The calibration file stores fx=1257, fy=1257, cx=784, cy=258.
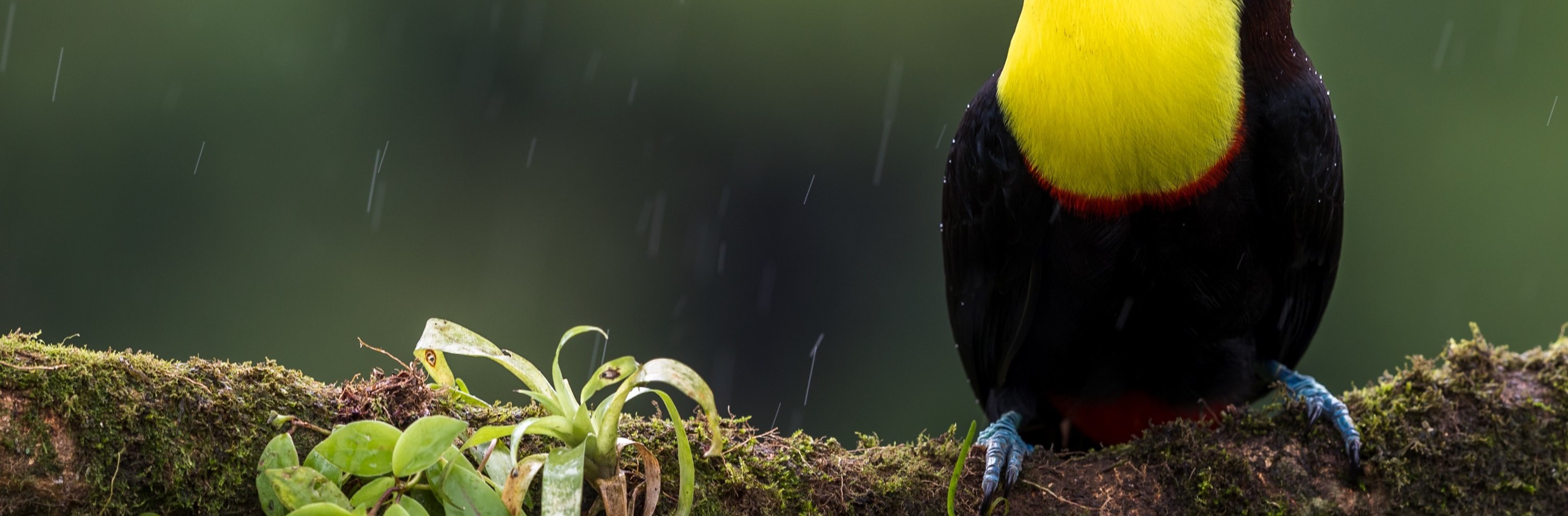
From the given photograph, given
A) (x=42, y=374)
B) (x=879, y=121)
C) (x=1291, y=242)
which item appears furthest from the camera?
(x=879, y=121)

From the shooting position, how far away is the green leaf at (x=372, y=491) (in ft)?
4.39

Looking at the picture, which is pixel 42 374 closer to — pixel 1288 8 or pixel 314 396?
pixel 314 396

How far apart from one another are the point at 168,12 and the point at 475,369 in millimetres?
3115

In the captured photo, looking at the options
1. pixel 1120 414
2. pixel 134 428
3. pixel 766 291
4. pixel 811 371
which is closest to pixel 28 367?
pixel 134 428

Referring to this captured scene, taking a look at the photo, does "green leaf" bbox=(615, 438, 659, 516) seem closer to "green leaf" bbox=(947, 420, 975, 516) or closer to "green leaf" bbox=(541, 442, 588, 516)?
"green leaf" bbox=(541, 442, 588, 516)

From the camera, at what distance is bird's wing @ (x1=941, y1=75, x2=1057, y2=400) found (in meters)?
2.26

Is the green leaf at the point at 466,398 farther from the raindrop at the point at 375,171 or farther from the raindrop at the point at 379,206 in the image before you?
the raindrop at the point at 375,171

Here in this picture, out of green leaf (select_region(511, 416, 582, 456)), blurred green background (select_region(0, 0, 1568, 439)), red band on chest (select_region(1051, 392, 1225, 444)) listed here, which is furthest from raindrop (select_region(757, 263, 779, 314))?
green leaf (select_region(511, 416, 582, 456))

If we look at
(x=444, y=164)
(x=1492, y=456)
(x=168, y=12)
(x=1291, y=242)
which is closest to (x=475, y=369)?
(x=444, y=164)

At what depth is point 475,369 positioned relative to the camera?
7.09 metres

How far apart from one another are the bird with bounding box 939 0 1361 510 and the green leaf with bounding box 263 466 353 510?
0.88m

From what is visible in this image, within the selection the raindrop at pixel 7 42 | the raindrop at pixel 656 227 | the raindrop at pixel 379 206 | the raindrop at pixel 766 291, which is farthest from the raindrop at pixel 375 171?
the raindrop at pixel 766 291

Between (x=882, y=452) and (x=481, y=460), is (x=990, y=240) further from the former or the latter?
(x=481, y=460)

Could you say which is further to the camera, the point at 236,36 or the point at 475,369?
the point at 236,36
